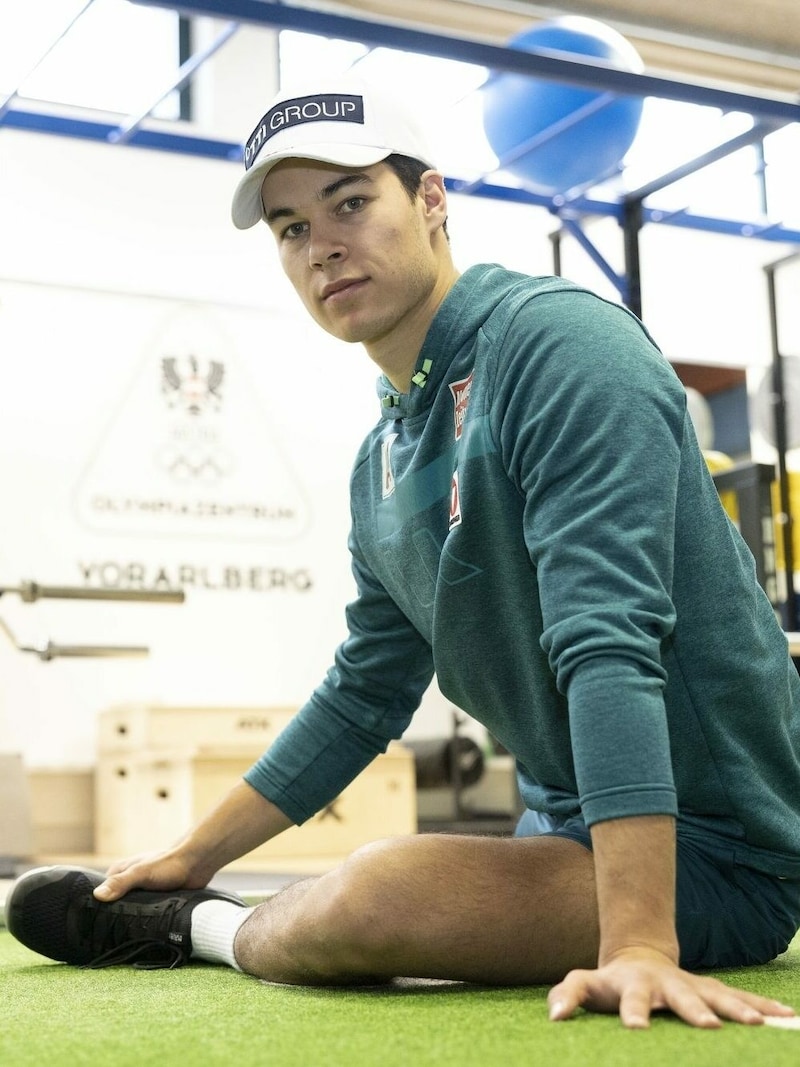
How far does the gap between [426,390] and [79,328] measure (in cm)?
395

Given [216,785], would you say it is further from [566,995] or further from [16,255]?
[566,995]

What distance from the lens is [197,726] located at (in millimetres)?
4605

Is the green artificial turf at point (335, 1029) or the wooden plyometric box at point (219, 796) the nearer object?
the green artificial turf at point (335, 1029)

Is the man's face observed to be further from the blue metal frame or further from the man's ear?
the blue metal frame

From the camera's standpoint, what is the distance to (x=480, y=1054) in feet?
3.09

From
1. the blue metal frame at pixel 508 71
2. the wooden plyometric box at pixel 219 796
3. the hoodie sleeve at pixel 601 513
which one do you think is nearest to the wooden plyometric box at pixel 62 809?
the wooden plyometric box at pixel 219 796

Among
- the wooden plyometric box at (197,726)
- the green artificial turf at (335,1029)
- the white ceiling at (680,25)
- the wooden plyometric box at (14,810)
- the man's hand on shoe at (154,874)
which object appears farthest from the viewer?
the white ceiling at (680,25)

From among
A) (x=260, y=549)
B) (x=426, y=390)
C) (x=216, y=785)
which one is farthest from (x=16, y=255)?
(x=426, y=390)

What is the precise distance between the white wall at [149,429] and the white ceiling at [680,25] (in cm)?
74

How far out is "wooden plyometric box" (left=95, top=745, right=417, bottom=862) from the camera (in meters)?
4.25

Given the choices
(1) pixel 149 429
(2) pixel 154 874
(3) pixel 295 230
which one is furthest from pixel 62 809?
(3) pixel 295 230

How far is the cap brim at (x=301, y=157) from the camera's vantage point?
4.72ft

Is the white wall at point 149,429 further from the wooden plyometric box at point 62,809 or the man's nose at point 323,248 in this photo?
the man's nose at point 323,248

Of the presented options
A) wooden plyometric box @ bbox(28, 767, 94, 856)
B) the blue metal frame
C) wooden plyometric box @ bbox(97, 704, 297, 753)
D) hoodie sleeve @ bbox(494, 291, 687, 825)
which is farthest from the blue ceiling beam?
wooden plyometric box @ bbox(28, 767, 94, 856)
